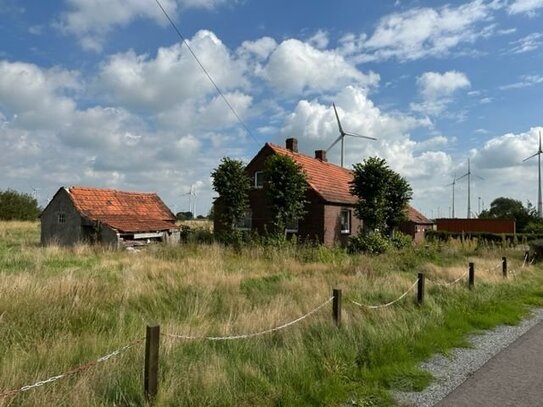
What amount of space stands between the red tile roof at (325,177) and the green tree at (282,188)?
226 cm

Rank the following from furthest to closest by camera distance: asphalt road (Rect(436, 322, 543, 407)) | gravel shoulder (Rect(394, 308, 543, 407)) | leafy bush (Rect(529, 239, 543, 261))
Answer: leafy bush (Rect(529, 239, 543, 261)) → gravel shoulder (Rect(394, 308, 543, 407)) → asphalt road (Rect(436, 322, 543, 407))

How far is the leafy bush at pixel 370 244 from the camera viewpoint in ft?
88.8

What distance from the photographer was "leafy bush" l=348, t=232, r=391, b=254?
27062 millimetres

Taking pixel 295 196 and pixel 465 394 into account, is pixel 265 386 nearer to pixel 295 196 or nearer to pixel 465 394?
pixel 465 394

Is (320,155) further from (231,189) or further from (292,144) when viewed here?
(231,189)

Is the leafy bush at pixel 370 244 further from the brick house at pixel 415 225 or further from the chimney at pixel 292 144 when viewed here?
the brick house at pixel 415 225

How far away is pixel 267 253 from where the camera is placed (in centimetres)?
2197

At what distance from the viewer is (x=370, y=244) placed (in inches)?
1071

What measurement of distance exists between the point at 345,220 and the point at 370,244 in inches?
289

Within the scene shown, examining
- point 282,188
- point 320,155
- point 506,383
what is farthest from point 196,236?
point 506,383

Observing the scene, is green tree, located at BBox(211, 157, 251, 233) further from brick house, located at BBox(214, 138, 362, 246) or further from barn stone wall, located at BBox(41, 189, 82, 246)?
barn stone wall, located at BBox(41, 189, 82, 246)

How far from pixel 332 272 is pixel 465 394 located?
34.5ft

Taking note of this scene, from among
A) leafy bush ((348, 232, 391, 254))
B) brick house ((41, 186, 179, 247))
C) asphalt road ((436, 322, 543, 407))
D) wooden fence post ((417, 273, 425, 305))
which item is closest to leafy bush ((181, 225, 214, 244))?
brick house ((41, 186, 179, 247))

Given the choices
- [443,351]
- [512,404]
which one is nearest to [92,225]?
[443,351]
